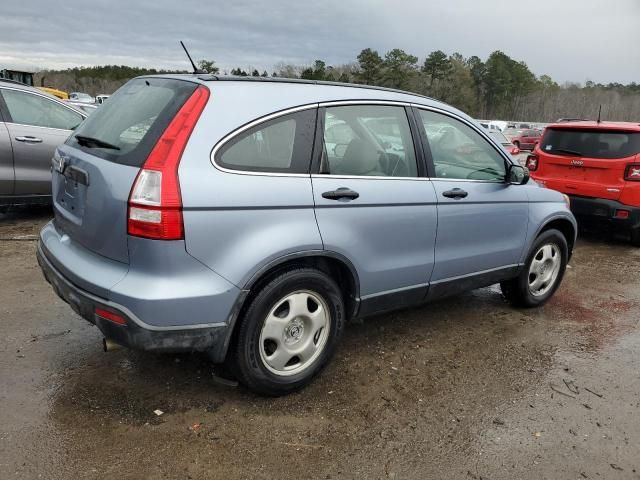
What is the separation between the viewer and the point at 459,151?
156 inches

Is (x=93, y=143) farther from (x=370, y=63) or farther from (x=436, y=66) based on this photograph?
(x=436, y=66)

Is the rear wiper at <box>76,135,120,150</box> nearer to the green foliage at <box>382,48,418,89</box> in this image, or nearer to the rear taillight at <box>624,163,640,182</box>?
the rear taillight at <box>624,163,640,182</box>

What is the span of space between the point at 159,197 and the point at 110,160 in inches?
18.9

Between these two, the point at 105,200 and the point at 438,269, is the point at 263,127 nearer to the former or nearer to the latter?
the point at 105,200

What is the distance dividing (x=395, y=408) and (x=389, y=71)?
68.5 m

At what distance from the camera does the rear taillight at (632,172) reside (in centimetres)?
671

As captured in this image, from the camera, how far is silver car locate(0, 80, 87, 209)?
6344 millimetres

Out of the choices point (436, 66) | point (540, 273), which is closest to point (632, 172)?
point (540, 273)

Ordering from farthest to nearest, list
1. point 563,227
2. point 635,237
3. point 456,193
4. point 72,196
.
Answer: point 635,237 → point 563,227 → point 456,193 → point 72,196

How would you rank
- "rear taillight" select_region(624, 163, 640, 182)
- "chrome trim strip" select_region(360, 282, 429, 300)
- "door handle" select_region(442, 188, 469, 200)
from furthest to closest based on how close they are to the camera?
"rear taillight" select_region(624, 163, 640, 182)
"door handle" select_region(442, 188, 469, 200)
"chrome trim strip" select_region(360, 282, 429, 300)

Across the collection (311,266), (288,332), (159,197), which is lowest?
(288,332)

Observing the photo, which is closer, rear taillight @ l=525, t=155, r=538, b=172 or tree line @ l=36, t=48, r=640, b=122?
rear taillight @ l=525, t=155, r=538, b=172

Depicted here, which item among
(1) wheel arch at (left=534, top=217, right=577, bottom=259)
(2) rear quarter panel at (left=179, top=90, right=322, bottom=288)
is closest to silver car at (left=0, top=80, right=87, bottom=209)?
(2) rear quarter panel at (left=179, top=90, right=322, bottom=288)

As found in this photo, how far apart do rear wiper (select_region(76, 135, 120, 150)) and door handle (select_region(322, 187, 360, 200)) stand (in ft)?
3.71
